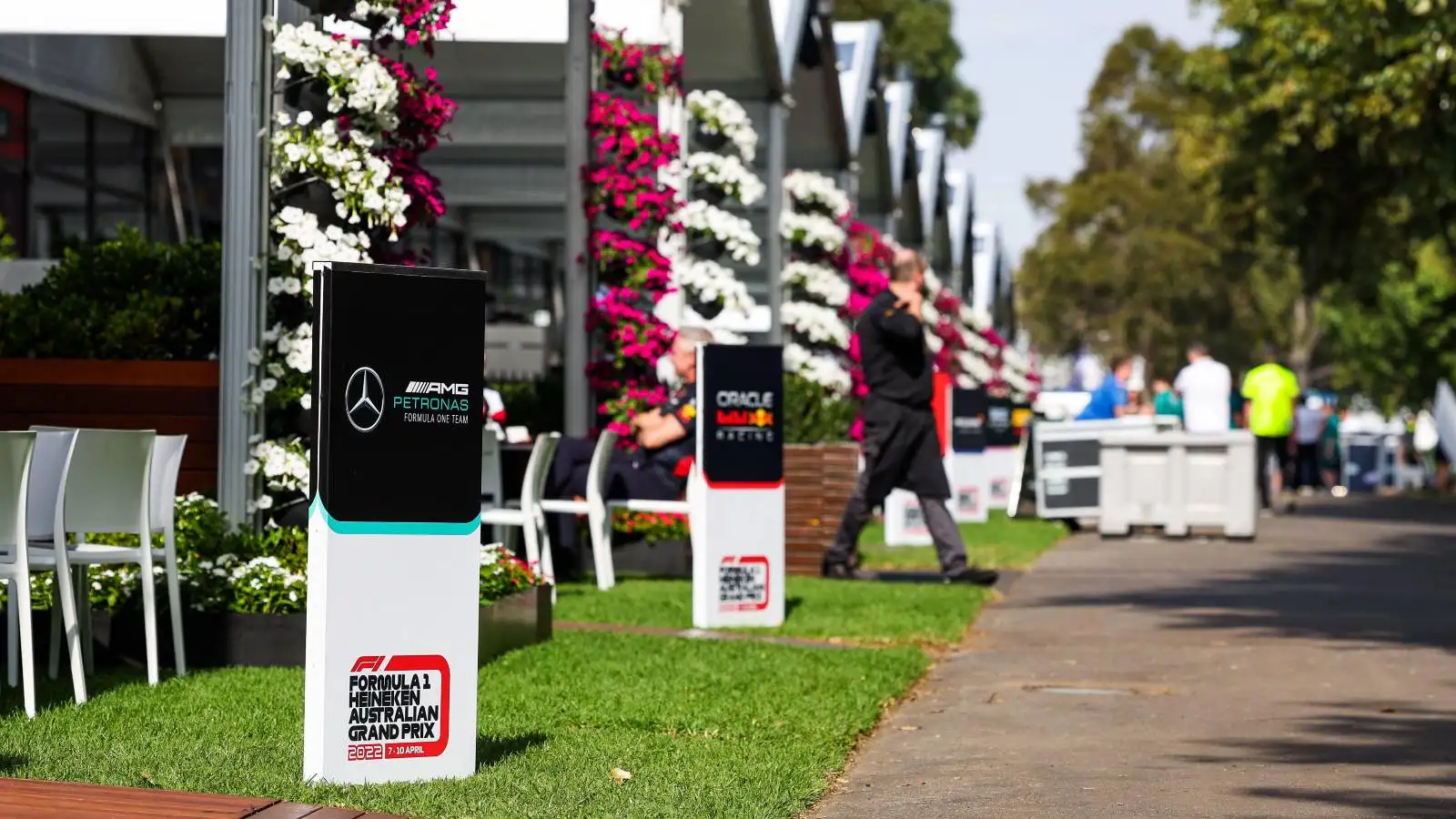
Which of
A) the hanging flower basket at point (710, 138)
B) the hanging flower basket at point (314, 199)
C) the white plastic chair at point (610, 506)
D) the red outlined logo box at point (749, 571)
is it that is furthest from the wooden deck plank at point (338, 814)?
the hanging flower basket at point (710, 138)

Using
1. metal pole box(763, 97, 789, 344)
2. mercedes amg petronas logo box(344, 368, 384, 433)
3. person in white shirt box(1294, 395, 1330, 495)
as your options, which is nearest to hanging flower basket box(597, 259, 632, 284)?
metal pole box(763, 97, 789, 344)

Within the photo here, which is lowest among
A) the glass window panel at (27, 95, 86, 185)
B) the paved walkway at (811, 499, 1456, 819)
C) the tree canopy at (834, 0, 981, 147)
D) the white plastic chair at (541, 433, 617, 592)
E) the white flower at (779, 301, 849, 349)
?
the paved walkway at (811, 499, 1456, 819)

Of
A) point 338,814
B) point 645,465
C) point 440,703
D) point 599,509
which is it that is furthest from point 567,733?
point 645,465

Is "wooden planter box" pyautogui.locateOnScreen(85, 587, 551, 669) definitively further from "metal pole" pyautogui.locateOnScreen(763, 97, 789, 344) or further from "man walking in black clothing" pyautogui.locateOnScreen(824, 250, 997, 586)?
"metal pole" pyautogui.locateOnScreen(763, 97, 789, 344)

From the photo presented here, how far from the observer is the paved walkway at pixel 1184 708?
7672 millimetres

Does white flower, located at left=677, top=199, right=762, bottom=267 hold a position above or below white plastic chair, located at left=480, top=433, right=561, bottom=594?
above

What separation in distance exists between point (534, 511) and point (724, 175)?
636 cm

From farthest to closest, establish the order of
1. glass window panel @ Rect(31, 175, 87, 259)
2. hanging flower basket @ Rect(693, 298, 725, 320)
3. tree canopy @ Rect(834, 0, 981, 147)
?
tree canopy @ Rect(834, 0, 981, 147)
glass window panel @ Rect(31, 175, 87, 259)
hanging flower basket @ Rect(693, 298, 725, 320)

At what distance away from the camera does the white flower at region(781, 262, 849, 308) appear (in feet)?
82.4

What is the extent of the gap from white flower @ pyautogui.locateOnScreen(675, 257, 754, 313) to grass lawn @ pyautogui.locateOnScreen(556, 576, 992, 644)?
3.69 m

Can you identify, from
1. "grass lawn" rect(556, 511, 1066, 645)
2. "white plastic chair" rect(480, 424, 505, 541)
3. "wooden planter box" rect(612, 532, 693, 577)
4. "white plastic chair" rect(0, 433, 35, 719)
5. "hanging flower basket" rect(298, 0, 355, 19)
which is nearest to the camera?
"white plastic chair" rect(0, 433, 35, 719)

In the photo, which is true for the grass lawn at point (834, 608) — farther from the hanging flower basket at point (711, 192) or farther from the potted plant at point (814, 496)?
the hanging flower basket at point (711, 192)

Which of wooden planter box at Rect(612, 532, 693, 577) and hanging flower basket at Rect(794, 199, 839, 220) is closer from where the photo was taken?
wooden planter box at Rect(612, 532, 693, 577)

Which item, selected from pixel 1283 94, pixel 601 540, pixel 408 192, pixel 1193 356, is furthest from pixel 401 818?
pixel 1283 94
